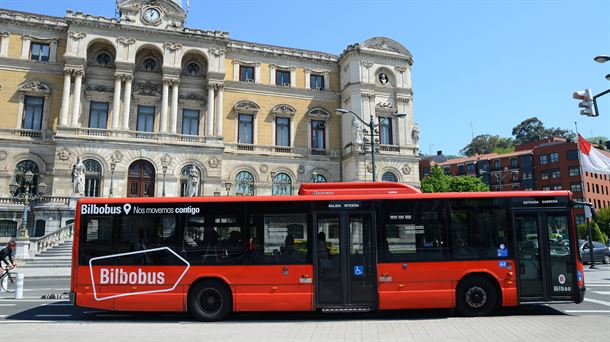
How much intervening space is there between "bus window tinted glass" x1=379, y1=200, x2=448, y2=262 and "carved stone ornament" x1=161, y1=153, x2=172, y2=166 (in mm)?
25981

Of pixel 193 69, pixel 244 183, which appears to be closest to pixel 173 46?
pixel 193 69

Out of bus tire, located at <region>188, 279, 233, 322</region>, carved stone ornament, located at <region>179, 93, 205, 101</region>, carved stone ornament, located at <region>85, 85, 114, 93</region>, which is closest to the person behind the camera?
bus tire, located at <region>188, 279, 233, 322</region>

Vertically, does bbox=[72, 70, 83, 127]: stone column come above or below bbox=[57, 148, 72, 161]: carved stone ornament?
above

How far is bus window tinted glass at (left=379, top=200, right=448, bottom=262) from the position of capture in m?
10.4

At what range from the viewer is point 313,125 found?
130 feet

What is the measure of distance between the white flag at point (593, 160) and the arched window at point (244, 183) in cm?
2448

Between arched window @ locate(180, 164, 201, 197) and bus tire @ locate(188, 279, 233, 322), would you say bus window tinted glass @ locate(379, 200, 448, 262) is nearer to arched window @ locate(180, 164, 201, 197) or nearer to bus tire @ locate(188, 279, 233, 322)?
bus tire @ locate(188, 279, 233, 322)

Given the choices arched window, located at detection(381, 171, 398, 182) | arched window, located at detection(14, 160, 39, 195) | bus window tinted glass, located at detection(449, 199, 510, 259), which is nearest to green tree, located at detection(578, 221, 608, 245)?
arched window, located at detection(381, 171, 398, 182)

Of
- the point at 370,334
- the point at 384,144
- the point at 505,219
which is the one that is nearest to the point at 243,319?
the point at 370,334

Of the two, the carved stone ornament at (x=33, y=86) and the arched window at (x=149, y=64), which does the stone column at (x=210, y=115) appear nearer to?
the arched window at (x=149, y=64)

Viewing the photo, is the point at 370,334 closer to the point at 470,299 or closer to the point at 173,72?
the point at 470,299

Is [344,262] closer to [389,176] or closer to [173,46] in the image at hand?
[389,176]

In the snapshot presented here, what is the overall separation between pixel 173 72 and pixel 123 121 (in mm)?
5426

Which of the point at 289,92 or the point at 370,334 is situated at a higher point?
the point at 289,92
